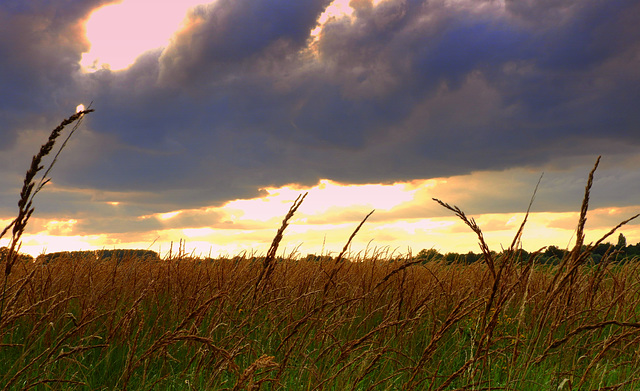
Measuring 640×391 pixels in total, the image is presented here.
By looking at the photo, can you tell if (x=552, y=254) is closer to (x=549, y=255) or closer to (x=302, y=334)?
(x=549, y=255)

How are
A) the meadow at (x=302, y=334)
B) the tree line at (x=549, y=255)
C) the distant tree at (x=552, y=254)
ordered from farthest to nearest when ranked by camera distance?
the distant tree at (x=552, y=254) < the tree line at (x=549, y=255) < the meadow at (x=302, y=334)

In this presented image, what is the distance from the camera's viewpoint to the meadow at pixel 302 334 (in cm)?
230

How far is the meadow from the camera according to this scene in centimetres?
230

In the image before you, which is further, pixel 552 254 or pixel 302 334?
pixel 552 254

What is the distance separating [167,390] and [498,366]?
2852mm

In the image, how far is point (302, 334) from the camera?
421 centimetres

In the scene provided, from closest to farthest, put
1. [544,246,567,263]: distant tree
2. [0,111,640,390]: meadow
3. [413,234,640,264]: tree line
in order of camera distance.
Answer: [0,111,640,390]: meadow
[413,234,640,264]: tree line
[544,246,567,263]: distant tree

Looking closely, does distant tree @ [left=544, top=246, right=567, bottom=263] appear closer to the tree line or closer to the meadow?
the tree line

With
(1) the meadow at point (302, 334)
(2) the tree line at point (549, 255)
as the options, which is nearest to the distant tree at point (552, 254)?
(2) the tree line at point (549, 255)

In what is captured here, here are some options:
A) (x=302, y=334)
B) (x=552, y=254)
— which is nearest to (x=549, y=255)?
(x=552, y=254)

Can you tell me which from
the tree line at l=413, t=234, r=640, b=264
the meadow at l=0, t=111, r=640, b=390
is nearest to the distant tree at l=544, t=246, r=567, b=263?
the tree line at l=413, t=234, r=640, b=264

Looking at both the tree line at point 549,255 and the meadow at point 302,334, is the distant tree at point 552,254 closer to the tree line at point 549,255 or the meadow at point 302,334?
the tree line at point 549,255

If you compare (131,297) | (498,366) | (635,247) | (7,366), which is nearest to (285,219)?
(498,366)

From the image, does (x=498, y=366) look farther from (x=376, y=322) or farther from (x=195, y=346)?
(x=195, y=346)
